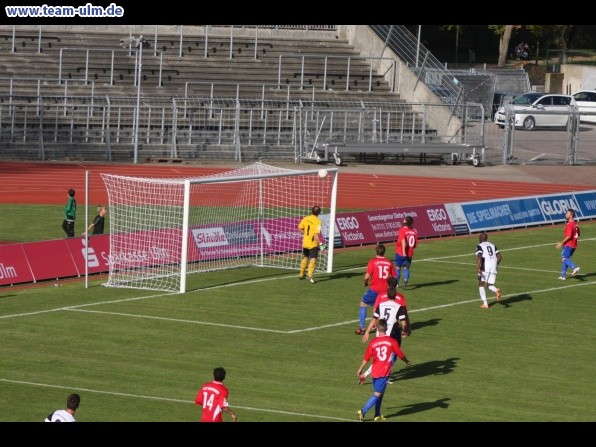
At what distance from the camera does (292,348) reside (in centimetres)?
2389

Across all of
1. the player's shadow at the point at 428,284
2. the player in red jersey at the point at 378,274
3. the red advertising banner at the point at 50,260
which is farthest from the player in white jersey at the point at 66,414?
the player's shadow at the point at 428,284

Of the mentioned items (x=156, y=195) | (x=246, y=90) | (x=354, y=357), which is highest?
(x=246, y=90)

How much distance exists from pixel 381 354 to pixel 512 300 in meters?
11.3

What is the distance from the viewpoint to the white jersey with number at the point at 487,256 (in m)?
27.3

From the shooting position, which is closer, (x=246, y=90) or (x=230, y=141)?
(x=230, y=141)

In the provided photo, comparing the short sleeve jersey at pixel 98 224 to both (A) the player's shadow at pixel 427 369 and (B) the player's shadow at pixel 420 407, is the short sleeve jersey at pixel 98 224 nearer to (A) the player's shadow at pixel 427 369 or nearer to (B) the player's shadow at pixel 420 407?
(A) the player's shadow at pixel 427 369

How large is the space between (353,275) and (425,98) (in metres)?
26.9

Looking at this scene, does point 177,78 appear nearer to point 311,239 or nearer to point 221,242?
point 221,242

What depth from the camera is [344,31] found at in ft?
208

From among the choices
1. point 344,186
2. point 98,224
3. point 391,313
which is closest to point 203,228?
point 98,224

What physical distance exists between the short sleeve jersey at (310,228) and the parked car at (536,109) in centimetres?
3354

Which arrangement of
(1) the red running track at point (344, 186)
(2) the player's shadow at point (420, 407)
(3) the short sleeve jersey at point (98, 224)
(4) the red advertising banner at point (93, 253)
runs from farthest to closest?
1. (1) the red running track at point (344, 186)
2. (3) the short sleeve jersey at point (98, 224)
3. (4) the red advertising banner at point (93, 253)
4. (2) the player's shadow at point (420, 407)

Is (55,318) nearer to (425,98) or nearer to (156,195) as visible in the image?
(156,195)
